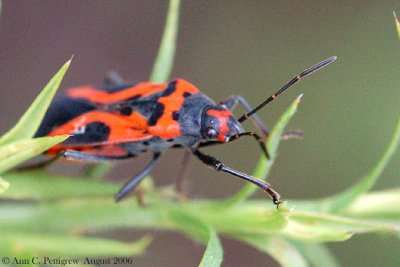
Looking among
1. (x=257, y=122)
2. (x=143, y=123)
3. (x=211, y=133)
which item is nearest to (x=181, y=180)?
(x=211, y=133)

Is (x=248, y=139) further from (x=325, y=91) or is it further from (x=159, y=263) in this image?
(x=159, y=263)

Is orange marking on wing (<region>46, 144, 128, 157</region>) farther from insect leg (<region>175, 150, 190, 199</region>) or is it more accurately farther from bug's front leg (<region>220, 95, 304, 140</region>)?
bug's front leg (<region>220, 95, 304, 140</region>)

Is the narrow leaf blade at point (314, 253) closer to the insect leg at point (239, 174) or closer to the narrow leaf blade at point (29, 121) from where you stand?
the insect leg at point (239, 174)

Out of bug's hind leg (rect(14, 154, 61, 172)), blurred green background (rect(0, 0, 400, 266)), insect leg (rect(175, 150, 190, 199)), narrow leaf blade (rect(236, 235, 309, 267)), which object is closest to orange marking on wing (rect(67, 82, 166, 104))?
insect leg (rect(175, 150, 190, 199))

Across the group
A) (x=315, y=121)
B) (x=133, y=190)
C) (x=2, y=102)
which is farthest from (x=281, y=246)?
(x=2, y=102)

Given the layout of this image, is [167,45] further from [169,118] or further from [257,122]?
[257,122]

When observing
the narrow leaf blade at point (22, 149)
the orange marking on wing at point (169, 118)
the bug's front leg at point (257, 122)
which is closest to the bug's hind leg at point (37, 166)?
the orange marking on wing at point (169, 118)
